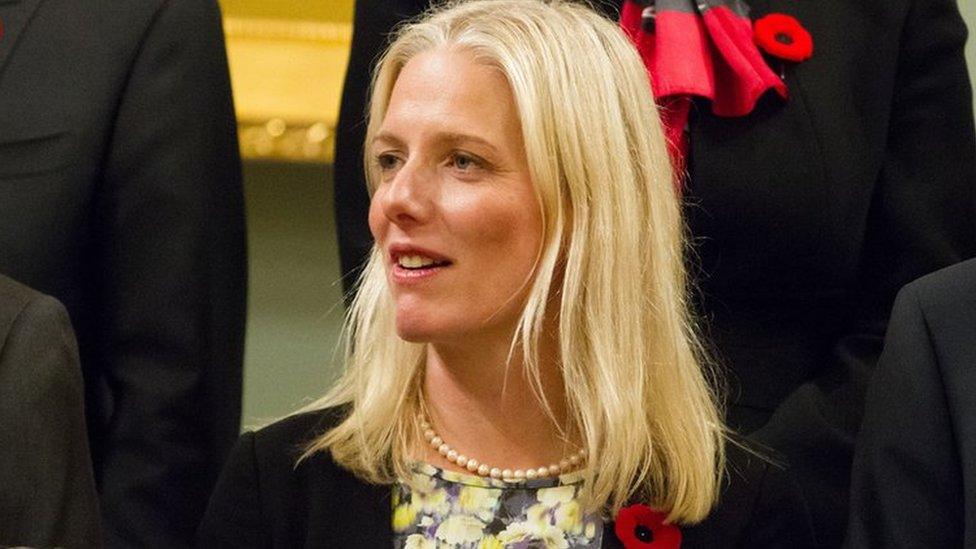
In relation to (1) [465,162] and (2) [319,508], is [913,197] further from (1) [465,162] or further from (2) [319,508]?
(2) [319,508]

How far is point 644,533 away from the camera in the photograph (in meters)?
1.87

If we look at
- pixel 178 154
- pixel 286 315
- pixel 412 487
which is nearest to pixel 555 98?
pixel 412 487

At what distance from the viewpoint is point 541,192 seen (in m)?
1.87

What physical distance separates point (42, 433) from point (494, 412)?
364 millimetres

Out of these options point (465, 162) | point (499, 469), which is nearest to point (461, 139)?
point (465, 162)

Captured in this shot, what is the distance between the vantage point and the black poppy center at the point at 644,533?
1862mm

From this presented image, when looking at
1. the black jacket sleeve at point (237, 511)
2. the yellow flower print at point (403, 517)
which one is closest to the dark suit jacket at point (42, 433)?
the black jacket sleeve at point (237, 511)

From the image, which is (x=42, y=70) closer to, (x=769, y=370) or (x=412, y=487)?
(x=412, y=487)

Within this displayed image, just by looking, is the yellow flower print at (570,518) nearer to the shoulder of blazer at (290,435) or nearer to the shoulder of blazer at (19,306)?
the shoulder of blazer at (290,435)

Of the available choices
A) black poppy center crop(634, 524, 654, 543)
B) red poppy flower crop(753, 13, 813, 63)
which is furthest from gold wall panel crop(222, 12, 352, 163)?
black poppy center crop(634, 524, 654, 543)

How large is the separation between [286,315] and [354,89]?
2.53 feet

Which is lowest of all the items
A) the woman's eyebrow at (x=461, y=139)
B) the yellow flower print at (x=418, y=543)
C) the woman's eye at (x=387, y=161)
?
the yellow flower print at (x=418, y=543)

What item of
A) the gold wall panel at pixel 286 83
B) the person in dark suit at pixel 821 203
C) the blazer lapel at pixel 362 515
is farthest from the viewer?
the gold wall panel at pixel 286 83

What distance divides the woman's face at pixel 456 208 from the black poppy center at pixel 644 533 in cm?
18
